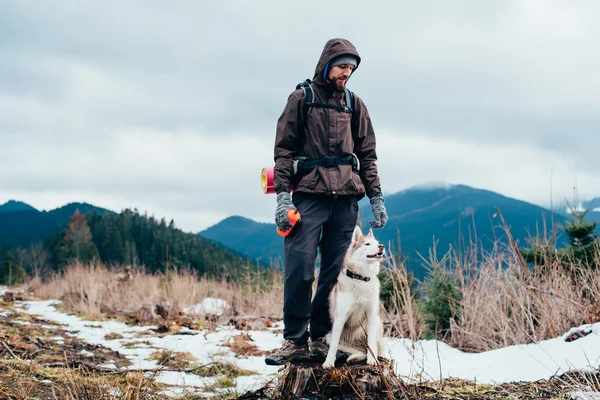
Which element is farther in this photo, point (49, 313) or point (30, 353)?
point (49, 313)

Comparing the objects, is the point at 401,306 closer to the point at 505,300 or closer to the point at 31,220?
the point at 505,300

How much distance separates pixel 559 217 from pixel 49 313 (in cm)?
968

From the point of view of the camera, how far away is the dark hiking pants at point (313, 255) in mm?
4438

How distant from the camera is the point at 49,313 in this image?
1071cm

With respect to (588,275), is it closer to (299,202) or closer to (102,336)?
(299,202)

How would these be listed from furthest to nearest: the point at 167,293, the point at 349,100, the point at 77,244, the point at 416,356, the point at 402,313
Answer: the point at 77,244 < the point at 167,293 < the point at 402,313 < the point at 416,356 < the point at 349,100

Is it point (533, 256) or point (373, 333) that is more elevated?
point (533, 256)

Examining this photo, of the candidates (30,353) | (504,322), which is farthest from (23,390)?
(504,322)

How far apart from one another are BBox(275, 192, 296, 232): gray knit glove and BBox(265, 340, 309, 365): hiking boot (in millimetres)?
1009

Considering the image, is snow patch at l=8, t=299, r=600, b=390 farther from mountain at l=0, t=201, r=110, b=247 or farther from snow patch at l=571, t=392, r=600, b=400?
mountain at l=0, t=201, r=110, b=247

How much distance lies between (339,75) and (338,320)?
208 centimetres

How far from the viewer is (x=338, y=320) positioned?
13.8 ft

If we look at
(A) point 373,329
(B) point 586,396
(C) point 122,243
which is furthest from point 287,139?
(C) point 122,243

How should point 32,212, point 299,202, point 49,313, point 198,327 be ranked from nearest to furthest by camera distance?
point 299,202 < point 198,327 < point 49,313 < point 32,212
